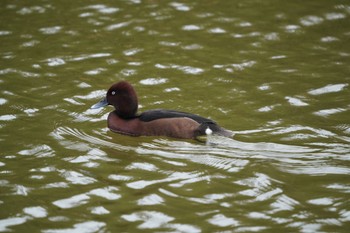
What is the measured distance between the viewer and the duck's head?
798cm

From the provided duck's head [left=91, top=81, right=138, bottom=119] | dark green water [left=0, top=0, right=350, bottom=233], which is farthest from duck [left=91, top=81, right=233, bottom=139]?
dark green water [left=0, top=0, right=350, bottom=233]

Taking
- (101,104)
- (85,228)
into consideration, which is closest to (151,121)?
(101,104)

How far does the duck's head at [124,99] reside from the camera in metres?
7.98

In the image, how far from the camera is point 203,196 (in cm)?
625

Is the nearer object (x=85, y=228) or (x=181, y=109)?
(x=85, y=228)

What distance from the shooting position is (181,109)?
868 cm

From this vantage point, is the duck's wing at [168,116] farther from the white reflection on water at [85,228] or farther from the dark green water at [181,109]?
the white reflection on water at [85,228]

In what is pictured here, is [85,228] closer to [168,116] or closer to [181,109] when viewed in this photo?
[168,116]

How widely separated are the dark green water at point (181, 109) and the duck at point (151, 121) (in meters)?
0.11

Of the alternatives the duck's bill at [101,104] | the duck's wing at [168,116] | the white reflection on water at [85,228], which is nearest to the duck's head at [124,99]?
the duck's bill at [101,104]

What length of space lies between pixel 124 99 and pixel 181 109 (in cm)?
97

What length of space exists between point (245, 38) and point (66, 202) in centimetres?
556

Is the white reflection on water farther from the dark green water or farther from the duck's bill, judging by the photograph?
the duck's bill

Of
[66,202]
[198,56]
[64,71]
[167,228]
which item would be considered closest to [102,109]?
[64,71]
